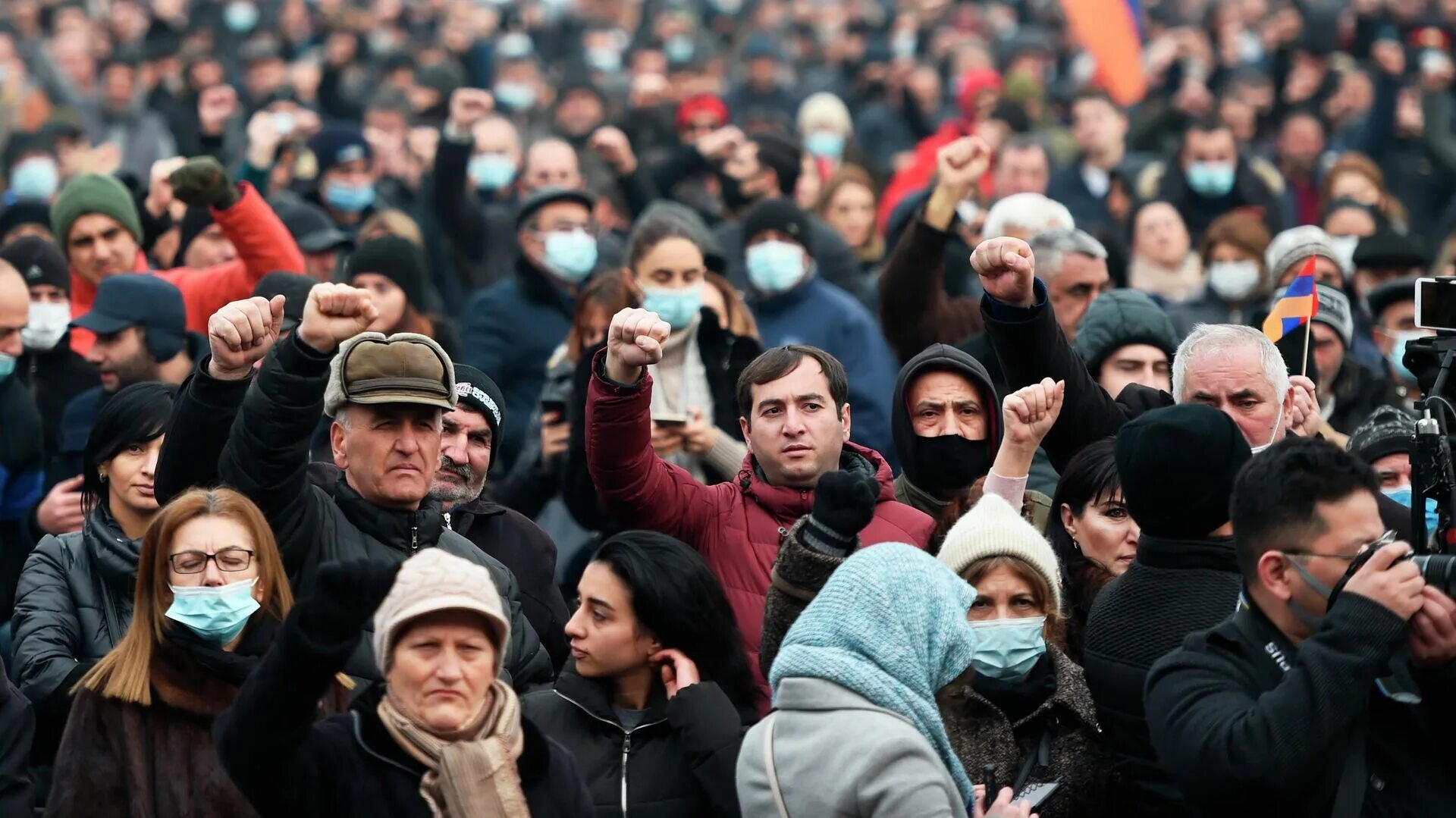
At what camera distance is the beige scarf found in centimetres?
455

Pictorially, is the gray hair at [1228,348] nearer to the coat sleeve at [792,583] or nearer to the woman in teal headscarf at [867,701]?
the coat sleeve at [792,583]

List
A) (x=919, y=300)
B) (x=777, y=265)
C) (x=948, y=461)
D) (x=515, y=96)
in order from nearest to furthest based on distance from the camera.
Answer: (x=948, y=461), (x=919, y=300), (x=777, y=265), (x=515, y=96)

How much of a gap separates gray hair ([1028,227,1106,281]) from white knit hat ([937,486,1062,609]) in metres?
3.21

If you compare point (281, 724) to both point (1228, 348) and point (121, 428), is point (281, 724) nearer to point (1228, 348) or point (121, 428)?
point (121, 428)

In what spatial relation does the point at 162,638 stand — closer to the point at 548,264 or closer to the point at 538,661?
A: the point at 538,661

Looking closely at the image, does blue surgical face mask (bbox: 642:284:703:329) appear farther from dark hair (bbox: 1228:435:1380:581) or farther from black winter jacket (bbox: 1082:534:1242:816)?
dark hair (bbox: 1228:435:1380:581)

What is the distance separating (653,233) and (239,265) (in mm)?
1768

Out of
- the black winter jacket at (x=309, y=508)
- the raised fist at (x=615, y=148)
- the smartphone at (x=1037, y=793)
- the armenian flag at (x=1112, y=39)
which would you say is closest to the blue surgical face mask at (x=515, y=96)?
the armenian flag at (x=1112, y=39)

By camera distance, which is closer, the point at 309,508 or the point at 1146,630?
the point at 1146,630

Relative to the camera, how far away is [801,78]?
21.4m

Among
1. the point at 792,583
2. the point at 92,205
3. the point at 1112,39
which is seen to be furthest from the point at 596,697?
the point at 1112,39

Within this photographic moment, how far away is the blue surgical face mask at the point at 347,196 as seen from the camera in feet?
40.6

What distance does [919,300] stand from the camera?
8727 mm

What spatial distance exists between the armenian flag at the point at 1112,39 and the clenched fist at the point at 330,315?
13.3m
